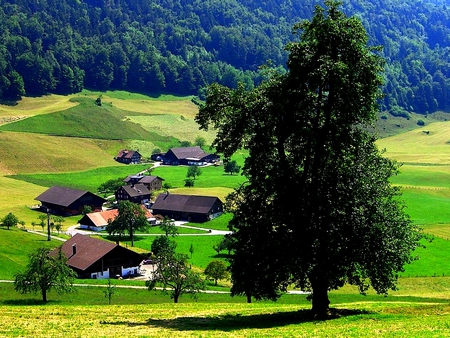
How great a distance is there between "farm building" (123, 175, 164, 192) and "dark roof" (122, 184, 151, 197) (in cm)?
686

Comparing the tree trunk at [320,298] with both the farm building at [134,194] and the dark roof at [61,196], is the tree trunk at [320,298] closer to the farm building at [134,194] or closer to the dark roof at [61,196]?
the dark roof at [61,196]

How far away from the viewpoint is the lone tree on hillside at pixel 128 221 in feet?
356

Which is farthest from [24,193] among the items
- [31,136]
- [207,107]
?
[207,107]

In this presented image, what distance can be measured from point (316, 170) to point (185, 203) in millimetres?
104451

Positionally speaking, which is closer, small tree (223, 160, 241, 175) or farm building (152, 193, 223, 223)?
farm building (152, 193, 223, 223)

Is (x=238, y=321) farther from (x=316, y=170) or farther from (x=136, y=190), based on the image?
(x=136, y=190)

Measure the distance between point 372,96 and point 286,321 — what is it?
1401 centimetres

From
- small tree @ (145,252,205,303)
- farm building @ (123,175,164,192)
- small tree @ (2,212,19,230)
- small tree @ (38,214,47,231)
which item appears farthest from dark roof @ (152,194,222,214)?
small tree @ (145,252,205,303)

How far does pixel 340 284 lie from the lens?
35969 millimetres

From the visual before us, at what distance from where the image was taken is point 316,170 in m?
34.2

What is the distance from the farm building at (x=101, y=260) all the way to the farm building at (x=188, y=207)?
43.7m

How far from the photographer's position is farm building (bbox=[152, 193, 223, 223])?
436 ft

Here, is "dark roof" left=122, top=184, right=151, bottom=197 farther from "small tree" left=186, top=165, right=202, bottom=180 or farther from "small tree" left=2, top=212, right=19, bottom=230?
"small tree" left=2, top=212, right=19, bottom=230

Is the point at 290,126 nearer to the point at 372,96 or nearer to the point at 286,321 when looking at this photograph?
the point at 372,96
